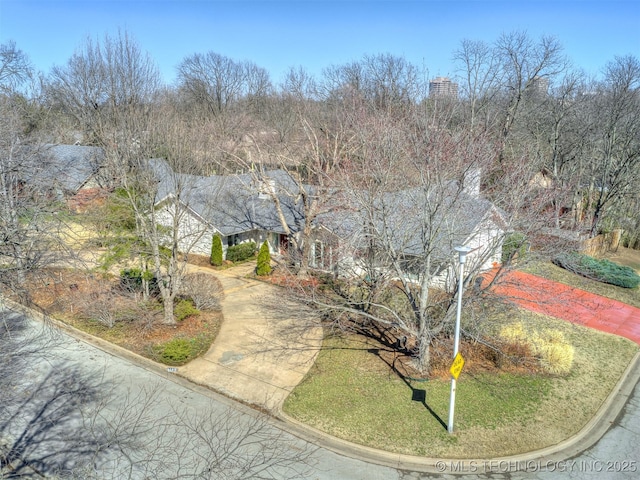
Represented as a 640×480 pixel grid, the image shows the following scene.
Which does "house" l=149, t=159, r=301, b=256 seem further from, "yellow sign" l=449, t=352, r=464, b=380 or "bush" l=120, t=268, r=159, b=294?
"yellow sign" l=449, t=352, r=464, b=380

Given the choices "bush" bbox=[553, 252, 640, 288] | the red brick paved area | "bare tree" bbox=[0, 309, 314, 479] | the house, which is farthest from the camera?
the house

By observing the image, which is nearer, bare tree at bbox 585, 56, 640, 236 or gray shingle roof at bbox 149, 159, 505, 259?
gray shingle roof at bbox 149, 159, 505, 259

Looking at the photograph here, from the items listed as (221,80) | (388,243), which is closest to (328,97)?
(221,80)

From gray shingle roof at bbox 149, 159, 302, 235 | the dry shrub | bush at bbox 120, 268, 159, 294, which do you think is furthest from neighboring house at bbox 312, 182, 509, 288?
bush at bbox 120, 268, 159, 294

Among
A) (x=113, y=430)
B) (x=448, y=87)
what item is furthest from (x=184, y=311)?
(x=448, y=87)

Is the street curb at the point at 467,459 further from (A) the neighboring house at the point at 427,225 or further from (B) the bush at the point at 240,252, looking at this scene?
(B) the bush at the point at 240,252

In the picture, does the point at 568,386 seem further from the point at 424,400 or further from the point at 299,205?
the point at 299,205
